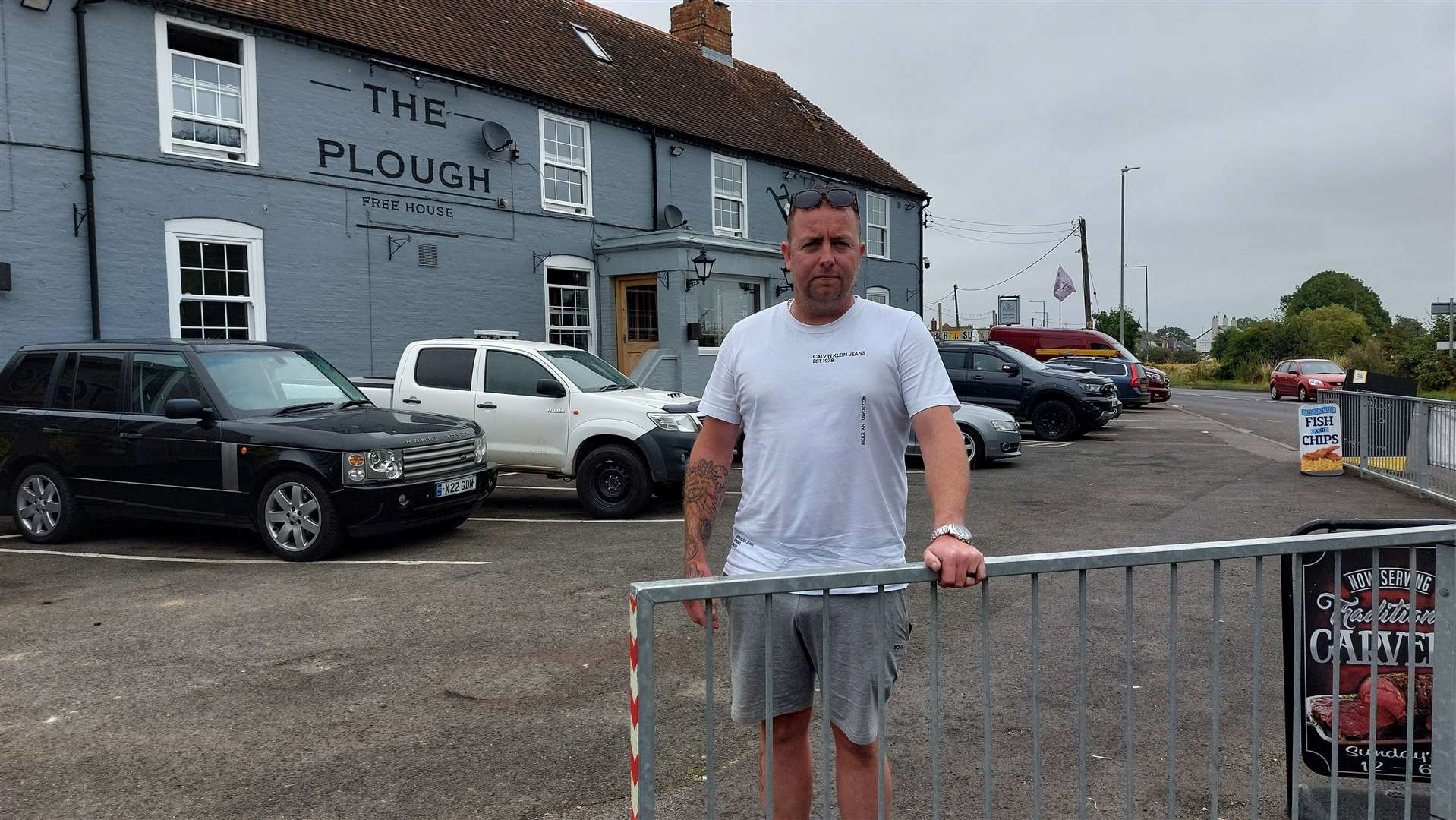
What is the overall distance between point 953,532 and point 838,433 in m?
0.42

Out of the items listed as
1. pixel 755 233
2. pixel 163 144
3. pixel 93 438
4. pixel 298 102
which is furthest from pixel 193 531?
pixel 755 233

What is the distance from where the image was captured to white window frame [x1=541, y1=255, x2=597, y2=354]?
17.3 meters

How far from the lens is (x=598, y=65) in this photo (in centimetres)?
1970

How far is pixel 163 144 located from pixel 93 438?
556cm

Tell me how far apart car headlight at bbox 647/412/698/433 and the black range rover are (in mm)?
1623

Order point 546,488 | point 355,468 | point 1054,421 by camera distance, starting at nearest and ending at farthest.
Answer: point 355,468 → point 546,488 → point 1054,421

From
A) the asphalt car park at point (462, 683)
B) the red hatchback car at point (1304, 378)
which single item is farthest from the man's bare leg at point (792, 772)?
the red hatchback car at point (1304, 378)

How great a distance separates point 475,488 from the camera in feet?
28.6

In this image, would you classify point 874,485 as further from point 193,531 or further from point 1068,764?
point 193,531

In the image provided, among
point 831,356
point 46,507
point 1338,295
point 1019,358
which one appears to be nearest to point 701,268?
point 1019,358

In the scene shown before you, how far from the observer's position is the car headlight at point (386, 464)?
25.5 ft

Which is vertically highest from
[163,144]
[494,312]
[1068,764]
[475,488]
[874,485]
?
[163,144]

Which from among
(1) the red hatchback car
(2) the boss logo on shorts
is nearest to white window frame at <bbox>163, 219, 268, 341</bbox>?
(2) the boss logo on shorts

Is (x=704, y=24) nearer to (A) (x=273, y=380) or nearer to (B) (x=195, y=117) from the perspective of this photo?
(B) (x=195, y=117)
